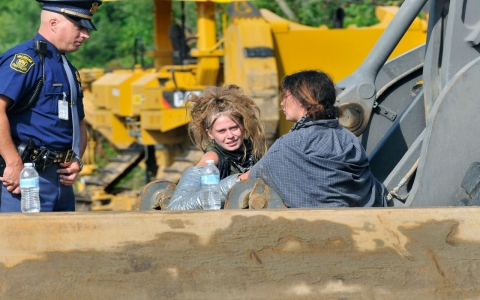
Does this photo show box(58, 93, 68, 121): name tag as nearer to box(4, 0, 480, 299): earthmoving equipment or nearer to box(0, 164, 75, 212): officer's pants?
box(0, 164, 75, 212): officer's pants

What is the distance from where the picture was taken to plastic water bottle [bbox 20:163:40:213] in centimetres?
405

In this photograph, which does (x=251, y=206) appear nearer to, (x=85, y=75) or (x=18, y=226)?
(x=18, y=226)

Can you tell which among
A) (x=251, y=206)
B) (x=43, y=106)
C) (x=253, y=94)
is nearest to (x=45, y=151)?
(x=43, y=106)

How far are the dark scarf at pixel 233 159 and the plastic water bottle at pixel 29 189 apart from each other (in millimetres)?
863

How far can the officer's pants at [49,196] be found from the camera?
4348 millimetres

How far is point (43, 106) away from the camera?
14.4 feet

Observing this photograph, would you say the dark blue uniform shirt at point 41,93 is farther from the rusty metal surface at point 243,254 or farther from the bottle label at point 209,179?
the rusty metal surface at point 243,254

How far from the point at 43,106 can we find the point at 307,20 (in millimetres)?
17766

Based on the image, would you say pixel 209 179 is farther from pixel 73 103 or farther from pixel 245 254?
pixel 73 103

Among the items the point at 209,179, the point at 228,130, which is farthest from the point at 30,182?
the point at 228,130

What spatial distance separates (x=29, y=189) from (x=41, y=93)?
1.74ft

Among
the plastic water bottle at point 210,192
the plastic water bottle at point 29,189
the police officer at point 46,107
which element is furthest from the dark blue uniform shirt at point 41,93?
the plastic water bottle at point 210,192

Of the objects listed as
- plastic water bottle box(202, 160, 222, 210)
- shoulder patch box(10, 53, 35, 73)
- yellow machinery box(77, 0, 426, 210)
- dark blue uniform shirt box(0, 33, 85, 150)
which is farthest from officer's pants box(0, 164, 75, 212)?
yellow machinery box(77, 0, 426, 210)

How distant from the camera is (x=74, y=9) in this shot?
14.7 ft
